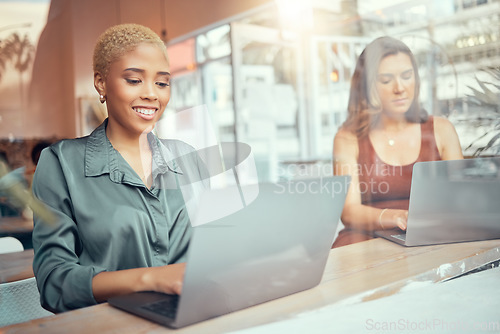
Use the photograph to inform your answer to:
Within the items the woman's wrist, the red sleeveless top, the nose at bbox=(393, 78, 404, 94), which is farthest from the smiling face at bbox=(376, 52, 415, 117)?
the woman's wrist

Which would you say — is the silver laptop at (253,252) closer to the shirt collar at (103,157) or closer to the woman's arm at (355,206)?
the woman's arm at (355,206)

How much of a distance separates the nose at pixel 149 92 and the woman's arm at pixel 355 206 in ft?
2.05

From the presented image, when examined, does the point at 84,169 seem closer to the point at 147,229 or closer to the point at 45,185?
the point at 45,185

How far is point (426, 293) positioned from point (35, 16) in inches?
78.8

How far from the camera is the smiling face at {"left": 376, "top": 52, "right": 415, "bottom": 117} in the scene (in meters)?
2.20

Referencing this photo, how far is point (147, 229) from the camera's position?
1263 millimetres

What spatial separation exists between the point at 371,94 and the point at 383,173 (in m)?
0.47

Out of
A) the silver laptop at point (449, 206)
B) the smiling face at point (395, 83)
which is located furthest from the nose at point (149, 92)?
the smiling face at point (395, 83)

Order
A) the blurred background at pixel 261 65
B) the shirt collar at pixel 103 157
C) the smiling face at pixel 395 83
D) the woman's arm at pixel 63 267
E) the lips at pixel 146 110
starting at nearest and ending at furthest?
the woman's arm at pixel 63 267 < the shirt collar at pixel 103 157 < the lips at pixel 146 110 < the blurred background at pixel 261 65 < the smiling face at pixel 395 83

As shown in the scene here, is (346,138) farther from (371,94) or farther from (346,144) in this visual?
(371,94)

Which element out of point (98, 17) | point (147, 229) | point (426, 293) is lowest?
point (426, 293)

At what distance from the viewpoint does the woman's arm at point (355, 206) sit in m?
1.48

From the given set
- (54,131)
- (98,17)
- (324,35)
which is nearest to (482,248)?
(98,17)

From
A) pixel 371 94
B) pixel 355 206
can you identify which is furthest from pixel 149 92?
pixel 371 94
